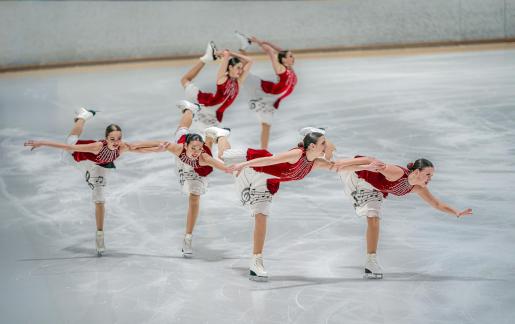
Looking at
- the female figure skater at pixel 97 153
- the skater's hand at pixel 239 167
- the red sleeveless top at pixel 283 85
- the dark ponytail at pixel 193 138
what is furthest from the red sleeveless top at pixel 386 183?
the red sleeveless top at pixel 283 85

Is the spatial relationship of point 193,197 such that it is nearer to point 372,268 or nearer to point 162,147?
point 162,147

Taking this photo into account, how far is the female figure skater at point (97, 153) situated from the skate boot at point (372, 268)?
6.64ft

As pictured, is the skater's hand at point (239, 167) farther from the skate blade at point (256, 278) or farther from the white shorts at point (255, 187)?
the skate blade at point (256, 278)

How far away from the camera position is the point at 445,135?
34.0 feet

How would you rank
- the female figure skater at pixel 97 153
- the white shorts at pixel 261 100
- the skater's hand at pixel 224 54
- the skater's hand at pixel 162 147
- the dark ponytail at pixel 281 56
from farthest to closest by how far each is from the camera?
1. the white shorts at pixel 261 100
2. the dark ponytail at pixel 281 56
3. the skater's hand at pixel 224 54
4. the female figure skater at pixel 97 153
5. the skater's hand at pixel 162 147

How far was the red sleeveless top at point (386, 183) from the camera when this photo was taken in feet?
21.3

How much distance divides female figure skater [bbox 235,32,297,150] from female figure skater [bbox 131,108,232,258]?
7.98 feet

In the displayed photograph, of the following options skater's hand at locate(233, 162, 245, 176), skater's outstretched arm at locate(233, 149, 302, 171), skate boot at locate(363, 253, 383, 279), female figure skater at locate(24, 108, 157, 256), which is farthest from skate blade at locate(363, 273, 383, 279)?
female figure skater at locate(24, 108, 157, 256)

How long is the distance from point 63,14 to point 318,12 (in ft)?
16.0

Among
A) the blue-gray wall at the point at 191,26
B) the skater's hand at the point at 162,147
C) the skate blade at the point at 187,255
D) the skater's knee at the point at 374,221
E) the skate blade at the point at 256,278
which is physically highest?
the blue-gray wall at the point at 191,26

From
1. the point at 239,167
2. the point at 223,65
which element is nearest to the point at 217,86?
the point at 223,65

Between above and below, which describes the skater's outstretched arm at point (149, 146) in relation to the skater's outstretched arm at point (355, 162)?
above

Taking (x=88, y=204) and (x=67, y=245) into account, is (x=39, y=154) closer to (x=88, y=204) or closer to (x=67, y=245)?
(x=88, y=204)

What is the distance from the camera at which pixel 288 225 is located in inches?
315
